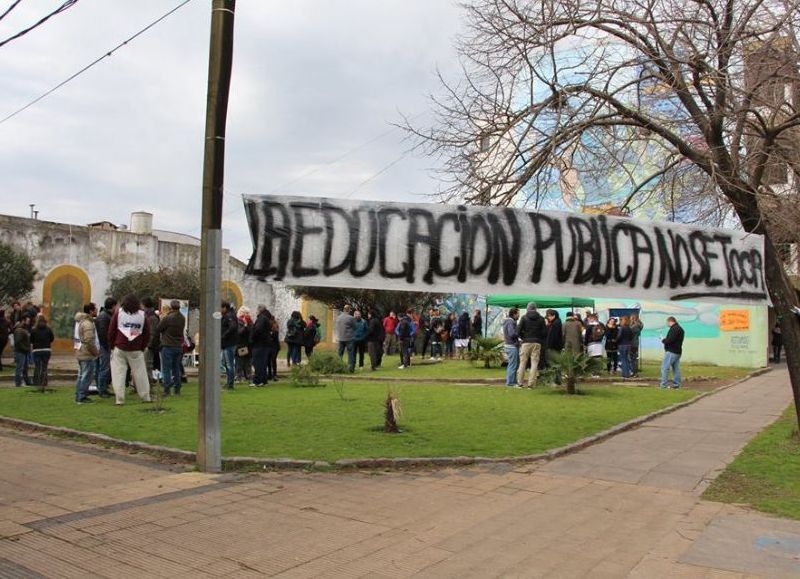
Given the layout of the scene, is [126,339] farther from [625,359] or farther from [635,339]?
[635,339]

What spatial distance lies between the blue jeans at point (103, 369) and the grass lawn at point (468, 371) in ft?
23.4

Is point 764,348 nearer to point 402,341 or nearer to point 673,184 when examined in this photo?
point 402,341

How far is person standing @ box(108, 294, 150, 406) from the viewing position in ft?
35.2

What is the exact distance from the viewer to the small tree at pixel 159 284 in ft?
93.6

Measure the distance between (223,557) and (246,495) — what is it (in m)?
1.61

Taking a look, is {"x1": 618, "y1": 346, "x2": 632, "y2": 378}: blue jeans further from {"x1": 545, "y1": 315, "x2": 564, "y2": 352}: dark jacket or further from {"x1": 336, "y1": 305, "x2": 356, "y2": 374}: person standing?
{"x1": 336, "y1": 305, "x2": 356, "y2": 374}: person standing

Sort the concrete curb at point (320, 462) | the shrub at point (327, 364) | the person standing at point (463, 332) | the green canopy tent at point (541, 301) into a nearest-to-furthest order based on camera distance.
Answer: the concrete curb at point (320, 462) < the shrub at point (327, 364) < the green canopy tent at point (541, 301) < the person standing at point (463, 332)

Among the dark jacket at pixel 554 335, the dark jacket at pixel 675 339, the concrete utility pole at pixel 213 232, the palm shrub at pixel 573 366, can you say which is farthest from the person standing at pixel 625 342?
the concrete utility pole at pixel 213 232

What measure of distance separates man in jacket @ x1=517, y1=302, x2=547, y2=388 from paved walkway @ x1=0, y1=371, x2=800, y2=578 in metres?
6.60

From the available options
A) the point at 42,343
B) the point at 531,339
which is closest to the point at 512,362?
the point at 531,339

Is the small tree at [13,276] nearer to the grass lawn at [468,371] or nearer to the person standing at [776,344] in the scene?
the grass lawn at [468,371]

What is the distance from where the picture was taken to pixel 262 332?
48.1 feet

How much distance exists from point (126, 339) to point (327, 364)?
26.4 ft

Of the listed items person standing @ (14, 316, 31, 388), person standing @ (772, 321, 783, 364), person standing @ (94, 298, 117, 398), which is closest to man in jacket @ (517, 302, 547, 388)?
person standing @ (94, 298, 117, 398)
